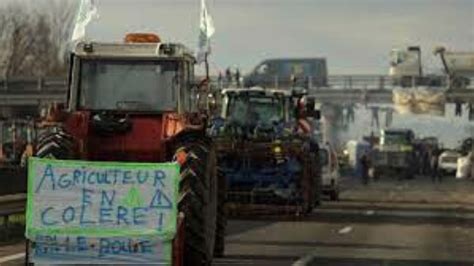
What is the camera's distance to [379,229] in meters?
25.1

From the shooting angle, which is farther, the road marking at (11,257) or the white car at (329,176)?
the white car at (329,176)

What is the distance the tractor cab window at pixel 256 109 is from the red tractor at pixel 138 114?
1206 centimetres

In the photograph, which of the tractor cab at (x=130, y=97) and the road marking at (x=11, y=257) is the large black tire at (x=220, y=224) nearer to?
the tractor cab at (x=130, y=97)

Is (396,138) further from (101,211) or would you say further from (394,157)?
(101,211)

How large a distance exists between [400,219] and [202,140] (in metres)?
15.4

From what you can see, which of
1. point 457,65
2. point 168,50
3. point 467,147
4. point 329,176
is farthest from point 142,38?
point 467,147

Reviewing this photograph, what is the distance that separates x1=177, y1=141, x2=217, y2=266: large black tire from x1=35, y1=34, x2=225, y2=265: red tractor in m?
0.01

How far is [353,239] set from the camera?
72.2 ft

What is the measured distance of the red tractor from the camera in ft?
48.0

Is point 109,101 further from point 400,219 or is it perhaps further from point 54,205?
point 400,219

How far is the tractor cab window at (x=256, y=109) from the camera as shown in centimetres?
2886

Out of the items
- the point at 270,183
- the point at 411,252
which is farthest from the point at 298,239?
the point at 270,183

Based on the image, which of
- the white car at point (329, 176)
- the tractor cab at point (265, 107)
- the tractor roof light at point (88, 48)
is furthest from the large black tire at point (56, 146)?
the white car at point (329, 176)

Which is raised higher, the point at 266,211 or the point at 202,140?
the point at 202,140
